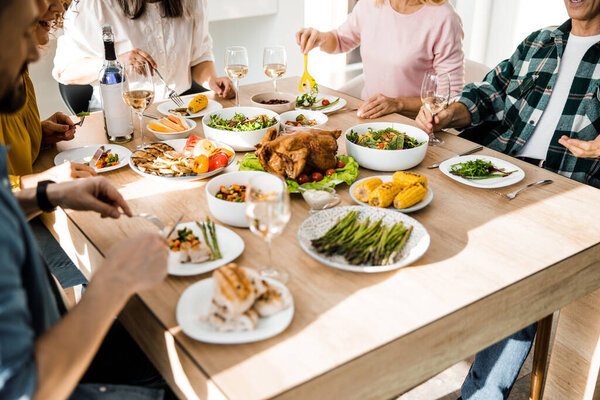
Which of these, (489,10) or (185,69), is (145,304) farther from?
A: (489,10)

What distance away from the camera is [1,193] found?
0.85 metres

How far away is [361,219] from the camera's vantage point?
1378mm

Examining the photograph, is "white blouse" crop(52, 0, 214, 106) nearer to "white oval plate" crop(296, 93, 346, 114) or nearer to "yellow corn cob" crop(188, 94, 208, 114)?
"yellow corn cob" crop(188, 94, 208, 114)

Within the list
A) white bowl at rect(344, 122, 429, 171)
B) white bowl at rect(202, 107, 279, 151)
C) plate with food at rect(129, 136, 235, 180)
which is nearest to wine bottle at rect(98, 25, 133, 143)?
plate with food at rect(129, 136, 235, 180)

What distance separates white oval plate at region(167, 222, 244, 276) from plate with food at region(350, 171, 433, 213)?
0.40 metres

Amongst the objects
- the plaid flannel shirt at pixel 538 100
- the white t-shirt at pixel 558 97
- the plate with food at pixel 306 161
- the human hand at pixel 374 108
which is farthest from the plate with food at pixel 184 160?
the white t-shirt at pixel 558 97

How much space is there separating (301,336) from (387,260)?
302 mm

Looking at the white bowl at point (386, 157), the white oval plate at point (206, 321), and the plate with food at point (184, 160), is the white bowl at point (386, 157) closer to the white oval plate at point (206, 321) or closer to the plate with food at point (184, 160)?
the plate with food at point (184, 160)

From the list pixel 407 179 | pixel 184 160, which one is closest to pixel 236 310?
pixel 407 179

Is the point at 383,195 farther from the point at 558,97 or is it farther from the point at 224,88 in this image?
the point at 224,88

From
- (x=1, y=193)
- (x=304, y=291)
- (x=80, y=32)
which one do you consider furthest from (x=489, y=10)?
(x=1, y=193)

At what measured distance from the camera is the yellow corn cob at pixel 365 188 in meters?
1.50

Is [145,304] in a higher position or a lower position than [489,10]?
lower

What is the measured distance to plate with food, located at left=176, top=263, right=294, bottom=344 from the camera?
0.99 meters
